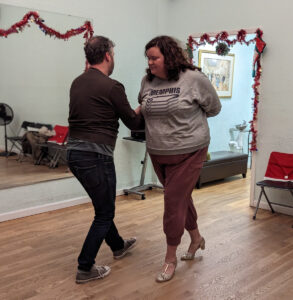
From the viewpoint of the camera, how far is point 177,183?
255 cm

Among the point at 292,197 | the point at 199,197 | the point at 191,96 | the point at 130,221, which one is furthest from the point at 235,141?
the point at 191,96

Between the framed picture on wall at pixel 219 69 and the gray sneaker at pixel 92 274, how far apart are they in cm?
382

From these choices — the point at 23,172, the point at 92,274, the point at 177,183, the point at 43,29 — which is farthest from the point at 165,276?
the point at 43,29

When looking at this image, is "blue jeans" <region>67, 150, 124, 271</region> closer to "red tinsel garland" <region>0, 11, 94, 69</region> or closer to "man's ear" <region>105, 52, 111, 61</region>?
"man's ear" <region>105, 52, 111, 61</region>

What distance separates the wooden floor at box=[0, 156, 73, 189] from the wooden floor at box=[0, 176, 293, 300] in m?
0.40

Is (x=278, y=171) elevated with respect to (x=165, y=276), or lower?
elevated

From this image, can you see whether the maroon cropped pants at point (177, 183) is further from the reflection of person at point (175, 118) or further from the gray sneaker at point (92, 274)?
the gray sneaker at point (92, 274)

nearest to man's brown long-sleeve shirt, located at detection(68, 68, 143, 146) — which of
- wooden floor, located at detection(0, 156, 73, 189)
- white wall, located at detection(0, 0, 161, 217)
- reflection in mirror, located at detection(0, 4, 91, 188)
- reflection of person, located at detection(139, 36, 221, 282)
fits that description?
reflection of person, located at detection(139, 36, 221, 282)

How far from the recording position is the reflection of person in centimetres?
244

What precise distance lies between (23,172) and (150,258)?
6.02 feet

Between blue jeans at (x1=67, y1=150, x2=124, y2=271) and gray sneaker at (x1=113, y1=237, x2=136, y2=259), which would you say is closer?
blue jeans at (x1=67, y1=150, x2=124, y2=271)

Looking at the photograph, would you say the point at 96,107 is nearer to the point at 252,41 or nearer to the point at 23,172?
the point at 23,172

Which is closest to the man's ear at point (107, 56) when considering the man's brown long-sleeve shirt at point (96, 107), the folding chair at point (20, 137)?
the man's brown long-sleeve shirt at point (96, 107)

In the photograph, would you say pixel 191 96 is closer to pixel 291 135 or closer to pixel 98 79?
pixel 98 79
